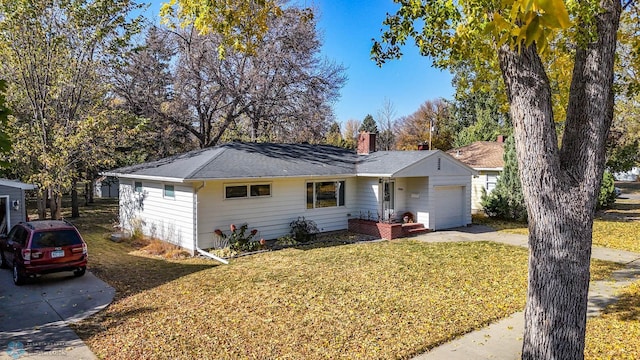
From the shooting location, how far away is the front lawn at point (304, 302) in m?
6.23

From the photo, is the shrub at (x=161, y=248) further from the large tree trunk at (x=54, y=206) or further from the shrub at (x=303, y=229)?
the large tree trunk at (x=54, y=206)

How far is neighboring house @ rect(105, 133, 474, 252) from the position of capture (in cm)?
1355

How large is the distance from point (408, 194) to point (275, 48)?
1029 cm

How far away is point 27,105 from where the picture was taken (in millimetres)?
16609

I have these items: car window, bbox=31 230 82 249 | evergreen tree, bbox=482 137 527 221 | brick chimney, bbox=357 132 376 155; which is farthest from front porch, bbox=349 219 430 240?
car window, bbox=31 230 82 249

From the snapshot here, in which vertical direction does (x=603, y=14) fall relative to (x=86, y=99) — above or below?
below

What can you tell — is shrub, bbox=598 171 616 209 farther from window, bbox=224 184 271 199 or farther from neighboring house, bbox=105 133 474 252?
window, bbox=224 184 271 199

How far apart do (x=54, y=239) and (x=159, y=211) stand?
526 cm

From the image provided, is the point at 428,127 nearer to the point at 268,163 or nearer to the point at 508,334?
the point at 268,163

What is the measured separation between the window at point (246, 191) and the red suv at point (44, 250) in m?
4.96

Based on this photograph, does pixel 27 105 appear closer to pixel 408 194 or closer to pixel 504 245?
pixel 408 194

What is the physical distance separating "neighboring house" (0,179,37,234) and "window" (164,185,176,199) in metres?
4.06

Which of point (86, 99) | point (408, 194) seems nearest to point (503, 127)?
point (408, 194)

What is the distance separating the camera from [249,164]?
14961 millimetres
